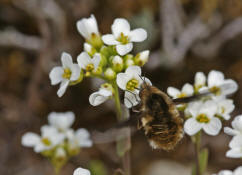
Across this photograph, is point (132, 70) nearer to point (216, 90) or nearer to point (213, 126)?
point (213, 126)

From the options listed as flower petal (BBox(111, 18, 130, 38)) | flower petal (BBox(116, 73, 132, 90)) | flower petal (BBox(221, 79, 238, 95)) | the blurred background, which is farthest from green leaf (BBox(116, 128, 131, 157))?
the blurred background

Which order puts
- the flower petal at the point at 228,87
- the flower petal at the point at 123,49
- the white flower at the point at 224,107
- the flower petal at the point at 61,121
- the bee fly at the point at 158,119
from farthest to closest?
the flower petal at the point at 61,121 → the flower petal at the point at 228,87 → the white flower at the point at 224,107 → the flower petal at the point at 123,49 → the bee fly at the point at 158,119

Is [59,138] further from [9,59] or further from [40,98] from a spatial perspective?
[9,59]

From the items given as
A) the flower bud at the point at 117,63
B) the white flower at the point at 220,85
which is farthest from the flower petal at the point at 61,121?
the white flower at the point at 220,85

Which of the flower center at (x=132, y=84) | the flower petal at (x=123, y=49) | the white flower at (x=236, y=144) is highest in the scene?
the flower petal at (x=123, y=49)

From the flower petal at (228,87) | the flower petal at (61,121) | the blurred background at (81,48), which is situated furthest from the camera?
the blurred background at (81,48)

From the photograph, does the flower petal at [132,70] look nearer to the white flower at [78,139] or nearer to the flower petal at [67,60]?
the flower petal at [67,60]

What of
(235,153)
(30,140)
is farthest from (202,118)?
(30,140)
